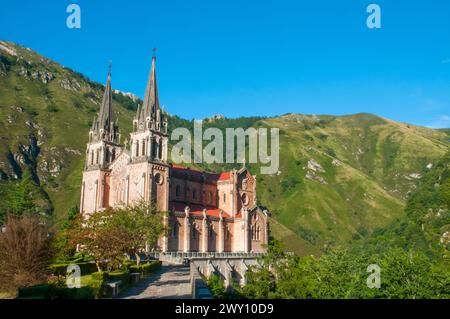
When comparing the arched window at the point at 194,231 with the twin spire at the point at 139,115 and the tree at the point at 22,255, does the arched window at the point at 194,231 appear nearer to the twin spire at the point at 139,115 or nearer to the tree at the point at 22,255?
the twin spire at the point at 139,115

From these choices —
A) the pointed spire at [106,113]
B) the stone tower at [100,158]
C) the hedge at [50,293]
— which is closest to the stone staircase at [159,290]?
the hedge at [50,293]

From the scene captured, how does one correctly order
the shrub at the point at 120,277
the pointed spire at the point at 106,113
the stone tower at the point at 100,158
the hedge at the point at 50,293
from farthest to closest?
1. the pointed spire at the point at 106,113
2. the stone tower at the point at 100,158
3. the shrub at the point at 120,277
4. the hedge at the point at 50,293

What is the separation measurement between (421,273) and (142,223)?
32.3m

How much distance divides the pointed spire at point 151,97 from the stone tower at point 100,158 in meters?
8.29

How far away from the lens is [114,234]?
34.4m

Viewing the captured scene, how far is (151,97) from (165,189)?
13.9 m

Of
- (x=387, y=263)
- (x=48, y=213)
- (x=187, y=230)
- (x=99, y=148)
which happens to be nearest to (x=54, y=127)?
(x=48, y=213)

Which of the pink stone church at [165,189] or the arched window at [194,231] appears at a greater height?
the pink stone church at [165,189]

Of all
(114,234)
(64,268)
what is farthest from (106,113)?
(64,268)

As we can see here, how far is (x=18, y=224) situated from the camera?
2662 cm

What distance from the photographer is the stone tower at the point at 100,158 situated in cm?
6831

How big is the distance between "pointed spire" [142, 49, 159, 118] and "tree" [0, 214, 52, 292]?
1572 inches

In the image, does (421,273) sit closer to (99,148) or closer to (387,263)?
(387,263)

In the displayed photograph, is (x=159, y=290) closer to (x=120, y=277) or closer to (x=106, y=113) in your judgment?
(x=120, y=277)
